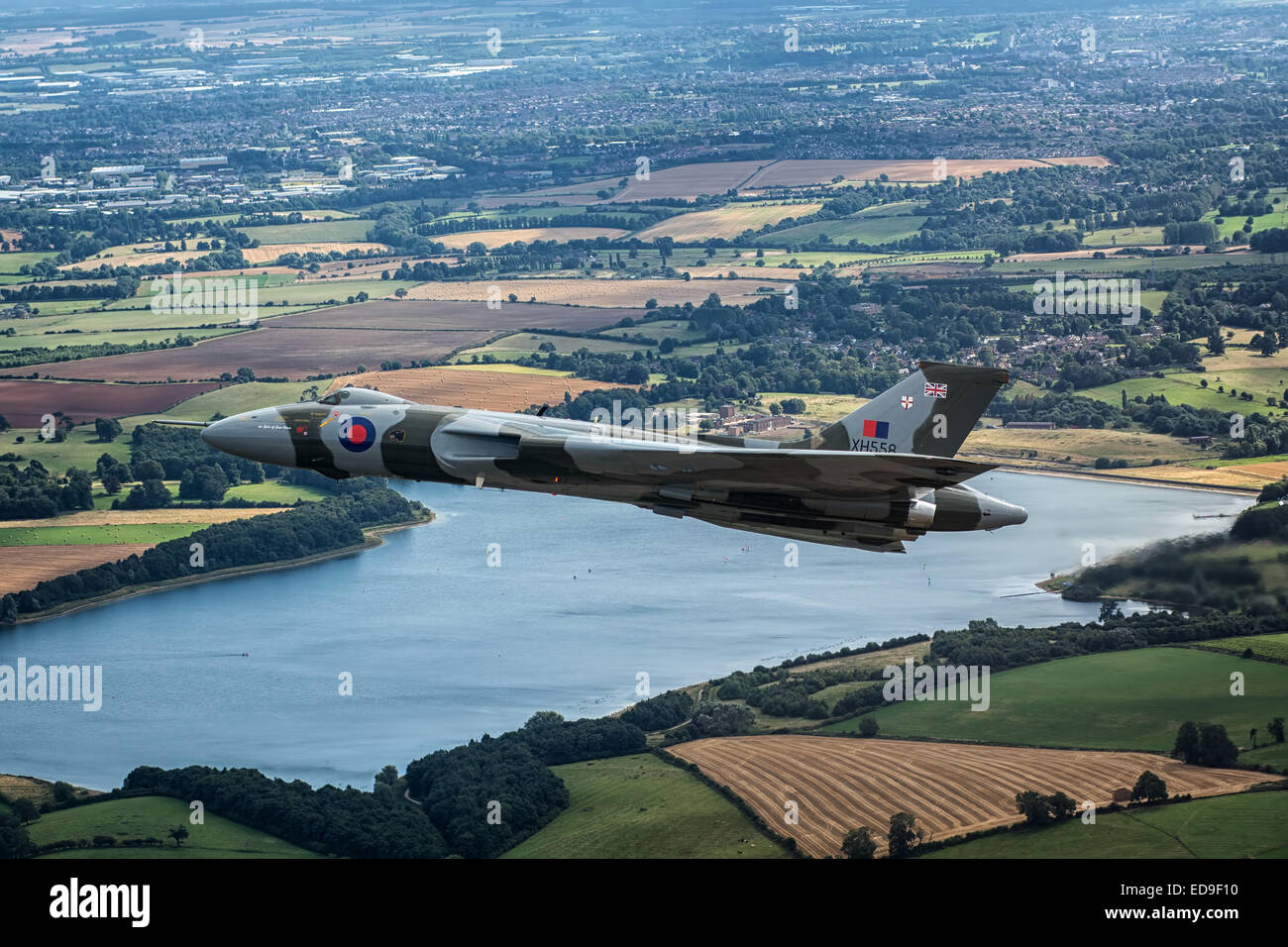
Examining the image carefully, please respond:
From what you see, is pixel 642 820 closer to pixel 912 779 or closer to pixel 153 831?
pixel 912 779

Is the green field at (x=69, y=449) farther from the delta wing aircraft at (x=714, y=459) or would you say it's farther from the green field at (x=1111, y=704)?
the delta wing aircraft at (x=714, y=459)

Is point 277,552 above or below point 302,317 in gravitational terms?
below

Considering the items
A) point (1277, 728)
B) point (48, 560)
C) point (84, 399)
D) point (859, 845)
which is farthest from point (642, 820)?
point (84, 399)

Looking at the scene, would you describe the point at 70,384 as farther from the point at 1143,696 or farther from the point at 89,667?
the point at 1143,696

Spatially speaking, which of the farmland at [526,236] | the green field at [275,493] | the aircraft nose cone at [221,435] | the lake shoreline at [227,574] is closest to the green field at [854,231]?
the farmland at [526,236]
